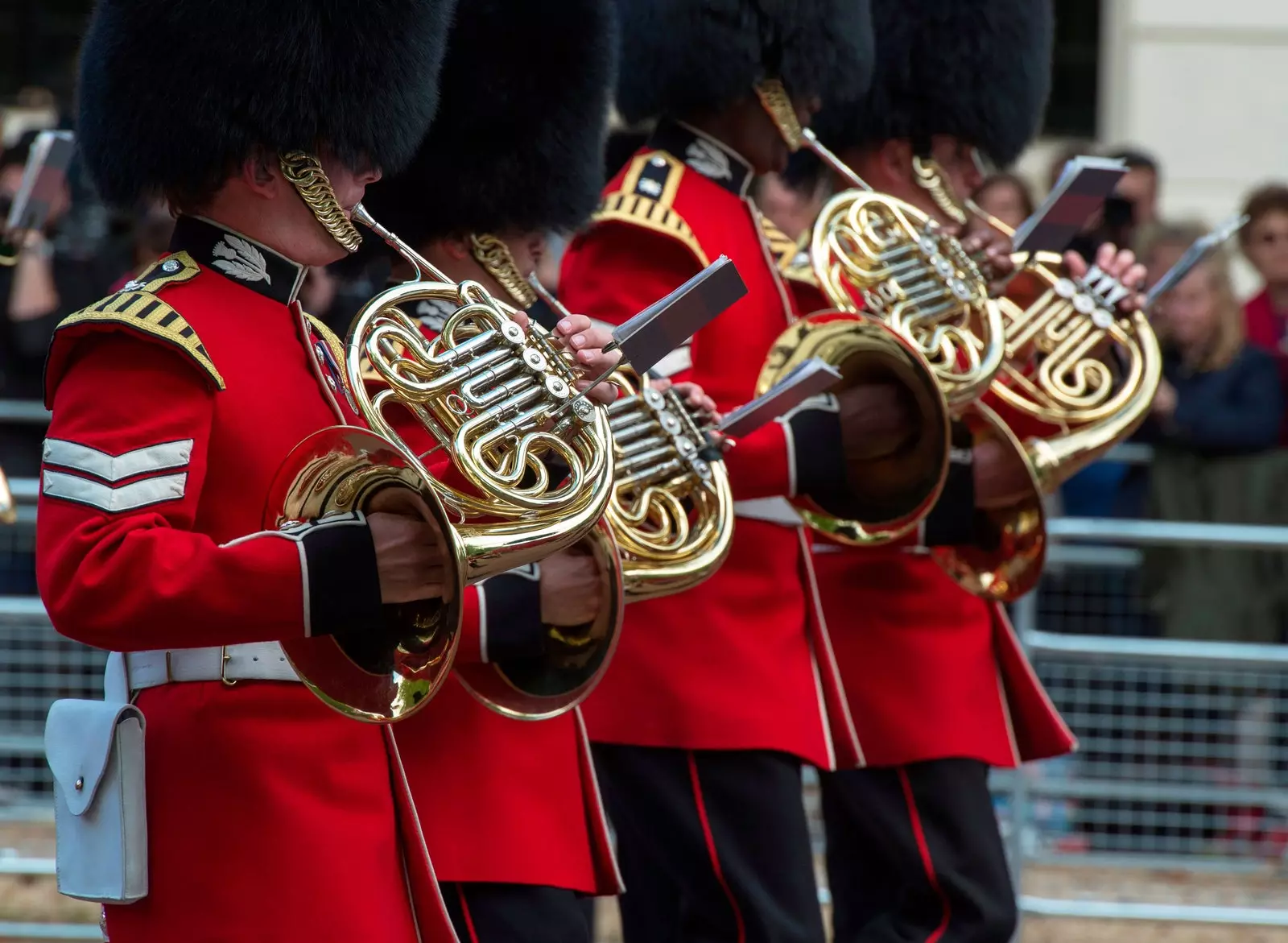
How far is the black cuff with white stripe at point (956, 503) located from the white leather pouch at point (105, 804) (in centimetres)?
179

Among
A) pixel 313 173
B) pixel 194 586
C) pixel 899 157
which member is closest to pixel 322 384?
pixel 313 173

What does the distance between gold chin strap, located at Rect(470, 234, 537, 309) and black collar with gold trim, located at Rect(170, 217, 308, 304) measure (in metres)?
0.67

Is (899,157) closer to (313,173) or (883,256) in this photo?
(883,256)

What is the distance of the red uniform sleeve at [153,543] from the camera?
8.25 ft

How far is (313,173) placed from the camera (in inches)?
111

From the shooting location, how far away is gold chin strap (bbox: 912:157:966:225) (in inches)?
175

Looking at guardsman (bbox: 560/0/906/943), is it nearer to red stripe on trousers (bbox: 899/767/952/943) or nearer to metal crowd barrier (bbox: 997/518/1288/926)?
red stripe on trousers (bbox: 899/767/952/943)

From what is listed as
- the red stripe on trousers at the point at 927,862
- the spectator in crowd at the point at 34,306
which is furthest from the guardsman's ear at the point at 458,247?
the spectator in crowd at the point at 34,306

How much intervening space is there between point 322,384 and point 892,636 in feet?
5.38

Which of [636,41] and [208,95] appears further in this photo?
[636,41]

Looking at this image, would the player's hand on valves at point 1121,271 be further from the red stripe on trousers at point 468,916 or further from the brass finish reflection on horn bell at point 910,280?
the red stripe on trousers at point 468,916

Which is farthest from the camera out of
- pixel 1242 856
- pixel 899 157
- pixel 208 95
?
pixel 1242 856

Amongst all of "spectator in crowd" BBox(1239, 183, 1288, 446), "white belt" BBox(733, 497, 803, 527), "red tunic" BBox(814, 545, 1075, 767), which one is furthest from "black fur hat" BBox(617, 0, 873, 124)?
"spectator in crowd" BBox(1239, 183, 1288, 446)

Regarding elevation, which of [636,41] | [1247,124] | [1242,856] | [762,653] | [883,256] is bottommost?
[1242,856]
